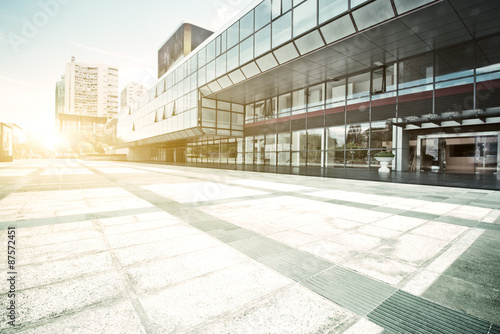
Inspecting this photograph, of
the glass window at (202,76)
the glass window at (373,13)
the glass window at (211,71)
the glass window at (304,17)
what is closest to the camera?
the glass window at (373,13)

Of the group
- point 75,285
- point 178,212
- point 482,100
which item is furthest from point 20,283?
point 482,100

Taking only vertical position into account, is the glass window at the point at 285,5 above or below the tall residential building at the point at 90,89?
below

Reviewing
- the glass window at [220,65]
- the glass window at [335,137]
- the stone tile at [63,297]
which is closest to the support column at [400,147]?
the glass window at [335,137]

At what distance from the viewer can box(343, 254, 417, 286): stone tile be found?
224 cm

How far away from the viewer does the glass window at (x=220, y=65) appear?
21906 mm

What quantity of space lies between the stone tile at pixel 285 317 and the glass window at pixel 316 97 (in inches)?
815

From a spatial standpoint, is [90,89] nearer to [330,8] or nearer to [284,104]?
[284,104]

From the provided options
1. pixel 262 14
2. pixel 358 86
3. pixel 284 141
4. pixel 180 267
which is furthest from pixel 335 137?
pixel 180 267

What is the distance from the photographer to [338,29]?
12.9 meters

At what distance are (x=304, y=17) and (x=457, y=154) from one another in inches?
561

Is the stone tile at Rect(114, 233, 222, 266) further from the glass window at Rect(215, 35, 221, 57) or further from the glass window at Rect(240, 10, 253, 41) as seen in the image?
the glass window at Rect(215, 35, 221, 57)

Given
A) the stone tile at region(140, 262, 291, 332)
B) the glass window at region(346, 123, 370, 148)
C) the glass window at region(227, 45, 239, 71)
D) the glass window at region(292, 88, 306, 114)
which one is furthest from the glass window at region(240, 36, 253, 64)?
the stone tile at region(140, 262, 291, 332)

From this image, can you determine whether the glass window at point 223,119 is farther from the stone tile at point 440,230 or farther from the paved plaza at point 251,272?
the stone tile at point 440,230

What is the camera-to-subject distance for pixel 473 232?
139 inches
